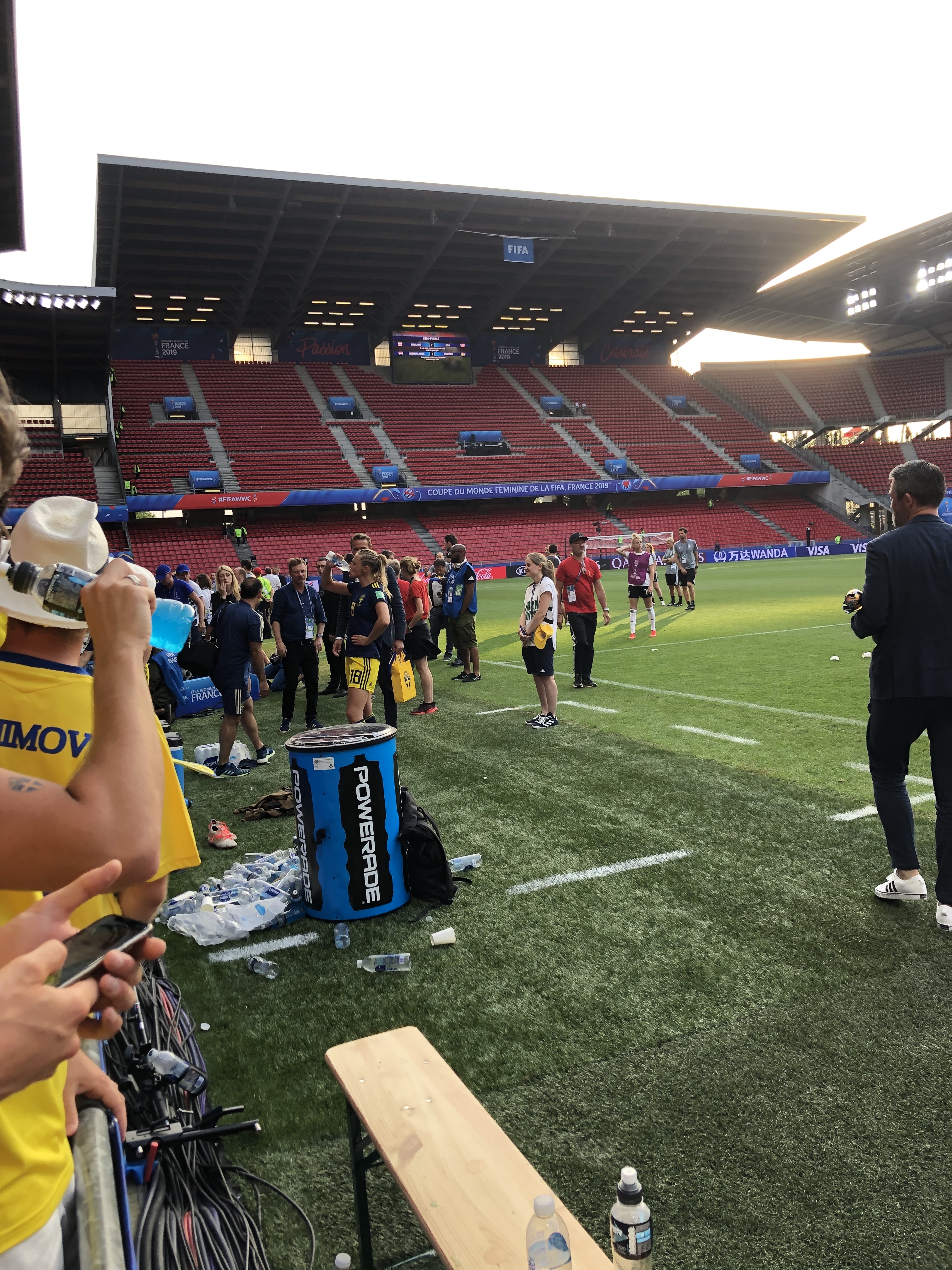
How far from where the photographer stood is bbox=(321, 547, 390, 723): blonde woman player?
7.94 m

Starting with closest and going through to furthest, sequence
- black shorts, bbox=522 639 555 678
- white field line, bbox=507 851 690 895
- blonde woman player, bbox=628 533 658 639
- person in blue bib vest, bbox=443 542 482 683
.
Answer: white field line, bbox=507 851 690 895 < black shorts, bbox=522 639 555 678 < person in blue bib vest, bbox=443 542 482 683 < blonde woman player, bbox=628 533 658 639

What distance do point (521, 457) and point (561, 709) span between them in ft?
125

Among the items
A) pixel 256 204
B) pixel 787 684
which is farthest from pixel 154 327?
pixel 787 684

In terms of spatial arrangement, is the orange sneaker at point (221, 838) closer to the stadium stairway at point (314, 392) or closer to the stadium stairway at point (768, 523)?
the stadium stairway at point (314, 392)

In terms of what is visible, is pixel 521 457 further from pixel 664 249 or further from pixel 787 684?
pixel 787 684

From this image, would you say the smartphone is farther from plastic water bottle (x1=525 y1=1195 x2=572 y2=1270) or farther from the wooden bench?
the wooden bench

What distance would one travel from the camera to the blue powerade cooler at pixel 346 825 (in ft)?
15.0

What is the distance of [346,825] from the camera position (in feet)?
15.1

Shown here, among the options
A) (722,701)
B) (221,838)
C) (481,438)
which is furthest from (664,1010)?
(481,438)

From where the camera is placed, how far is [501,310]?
150 ft

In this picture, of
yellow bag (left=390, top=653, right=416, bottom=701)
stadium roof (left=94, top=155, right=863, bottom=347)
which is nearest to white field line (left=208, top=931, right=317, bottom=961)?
yellow bag (left=390, top=653, right=416, bottom=701)

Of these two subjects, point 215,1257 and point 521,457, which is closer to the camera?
point 215,1257

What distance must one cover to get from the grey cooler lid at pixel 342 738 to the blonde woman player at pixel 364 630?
2854 millimetres

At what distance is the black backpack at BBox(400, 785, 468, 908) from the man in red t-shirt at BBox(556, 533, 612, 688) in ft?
18.9
